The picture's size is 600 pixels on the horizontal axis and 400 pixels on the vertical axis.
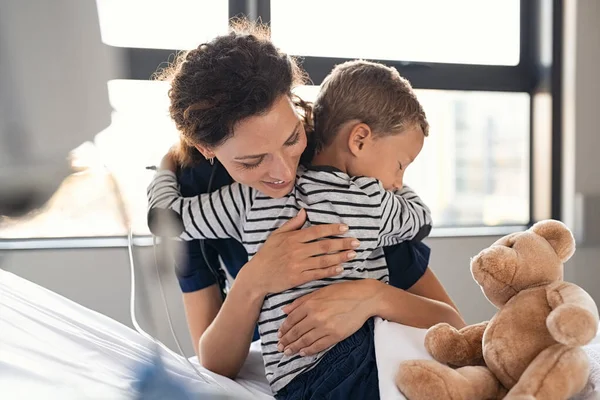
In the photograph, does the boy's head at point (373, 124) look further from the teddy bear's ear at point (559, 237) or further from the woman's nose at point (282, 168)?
the teddy bear's ear at point (559, 237)

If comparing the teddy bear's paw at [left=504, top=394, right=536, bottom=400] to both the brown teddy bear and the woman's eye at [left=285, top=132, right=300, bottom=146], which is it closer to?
the brown teddy bear

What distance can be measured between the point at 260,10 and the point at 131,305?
1633 millimetres

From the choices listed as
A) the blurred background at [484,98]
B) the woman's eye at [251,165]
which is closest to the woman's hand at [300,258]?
the woman's eye at [251,165]

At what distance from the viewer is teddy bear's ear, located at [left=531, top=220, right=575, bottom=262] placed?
0.79 meters

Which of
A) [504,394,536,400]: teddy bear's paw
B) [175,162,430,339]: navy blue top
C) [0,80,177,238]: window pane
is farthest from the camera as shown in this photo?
[175,162,430,339]: navy blue top

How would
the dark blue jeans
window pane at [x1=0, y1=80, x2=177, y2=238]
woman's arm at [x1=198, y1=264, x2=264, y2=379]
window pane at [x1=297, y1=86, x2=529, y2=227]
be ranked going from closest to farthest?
window pane at [x1=0, y1=80, x2=177, y2=238] < the dark blue jeans < woman's arm at [x1=198, y1=264, x2=264, y2=379] < window pane at [x1=297, y1=86, x2=529, y2=227]

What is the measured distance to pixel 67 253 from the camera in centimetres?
45

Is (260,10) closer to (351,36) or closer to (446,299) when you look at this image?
(351,36)

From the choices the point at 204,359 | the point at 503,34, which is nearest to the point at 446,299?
the point at 204,359

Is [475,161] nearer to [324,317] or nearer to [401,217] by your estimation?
[401,217]

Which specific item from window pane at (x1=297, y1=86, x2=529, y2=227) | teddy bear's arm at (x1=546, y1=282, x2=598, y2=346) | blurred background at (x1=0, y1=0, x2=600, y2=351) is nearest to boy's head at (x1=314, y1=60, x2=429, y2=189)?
teddy bear's arm at (x1=546, y1=282, x2=598, y2=346)

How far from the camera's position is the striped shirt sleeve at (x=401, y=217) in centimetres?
100

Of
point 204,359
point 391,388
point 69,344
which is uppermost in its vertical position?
point 69,344

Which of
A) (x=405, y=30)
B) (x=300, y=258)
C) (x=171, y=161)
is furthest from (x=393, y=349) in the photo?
(x=405, y=30)
